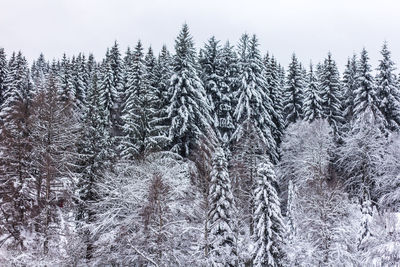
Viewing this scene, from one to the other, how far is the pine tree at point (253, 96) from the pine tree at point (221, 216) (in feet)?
41.0

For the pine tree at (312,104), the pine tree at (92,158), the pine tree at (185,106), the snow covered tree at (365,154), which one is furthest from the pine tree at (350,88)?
the pine tree at (92,158)

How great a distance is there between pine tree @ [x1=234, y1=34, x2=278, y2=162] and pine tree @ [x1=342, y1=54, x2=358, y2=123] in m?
10.3

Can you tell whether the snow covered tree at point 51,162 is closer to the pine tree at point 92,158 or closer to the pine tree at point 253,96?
the pine tree at point 92,158

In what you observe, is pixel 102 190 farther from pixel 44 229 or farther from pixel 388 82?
pixel 388 82

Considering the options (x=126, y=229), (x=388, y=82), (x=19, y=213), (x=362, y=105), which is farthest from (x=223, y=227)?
(x=388, y=82)

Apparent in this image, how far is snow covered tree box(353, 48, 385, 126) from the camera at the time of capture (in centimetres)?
3781

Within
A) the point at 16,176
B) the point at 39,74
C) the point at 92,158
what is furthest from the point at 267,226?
the point at 39,74

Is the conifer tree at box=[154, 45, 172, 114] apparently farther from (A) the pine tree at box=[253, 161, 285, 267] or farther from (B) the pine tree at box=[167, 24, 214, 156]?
(A) the pine tree at box=[253, 161, 285, 267]

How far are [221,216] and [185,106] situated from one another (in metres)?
12.0

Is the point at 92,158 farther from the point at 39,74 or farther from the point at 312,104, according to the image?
the point at 39,74

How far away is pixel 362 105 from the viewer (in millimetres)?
38031

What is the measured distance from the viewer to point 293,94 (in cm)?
4578

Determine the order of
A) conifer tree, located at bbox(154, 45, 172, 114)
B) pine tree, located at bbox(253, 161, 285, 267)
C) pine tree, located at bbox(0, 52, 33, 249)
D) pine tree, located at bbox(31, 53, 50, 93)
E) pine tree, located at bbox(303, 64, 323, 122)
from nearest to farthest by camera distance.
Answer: pine tree, located at bbox(253, 161, 285, 267) → pine tree, located at bbox(0, 52, 33, 249) → pine tree, located at bbox(31, 53, 50, 93) → conifer tree, located at bbox(154, 45, 172, 114) → pine tree, located at bbox(303, 64, 323, 122)

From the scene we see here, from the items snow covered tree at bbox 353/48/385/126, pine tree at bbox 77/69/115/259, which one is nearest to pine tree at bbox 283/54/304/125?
snow covered tree at bbox 353/48/385/126
